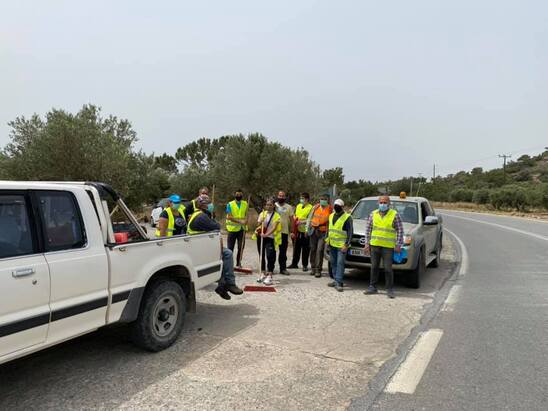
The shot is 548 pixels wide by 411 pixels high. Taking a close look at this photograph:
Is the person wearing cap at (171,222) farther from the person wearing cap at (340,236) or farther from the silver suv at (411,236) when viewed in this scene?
the silver suv at (411,236)

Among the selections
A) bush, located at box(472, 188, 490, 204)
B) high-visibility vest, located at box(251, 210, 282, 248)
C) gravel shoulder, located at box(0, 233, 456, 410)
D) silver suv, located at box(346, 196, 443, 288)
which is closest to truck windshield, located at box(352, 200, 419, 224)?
silver suv, located at box(346, 196, 443, 288)

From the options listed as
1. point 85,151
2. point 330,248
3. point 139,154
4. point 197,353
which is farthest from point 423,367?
point 139,154

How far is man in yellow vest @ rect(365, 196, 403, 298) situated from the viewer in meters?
7.96

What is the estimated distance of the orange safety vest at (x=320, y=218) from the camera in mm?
9812

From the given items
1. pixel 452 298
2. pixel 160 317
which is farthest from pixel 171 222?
pixel 452 298

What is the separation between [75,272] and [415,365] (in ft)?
11.0

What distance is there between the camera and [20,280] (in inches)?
132

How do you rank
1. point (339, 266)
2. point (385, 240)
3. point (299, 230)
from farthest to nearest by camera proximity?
point (299, 230), point (339, 266), point (385, 240)

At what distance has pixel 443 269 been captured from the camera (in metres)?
11.4

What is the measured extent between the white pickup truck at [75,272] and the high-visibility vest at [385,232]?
12.8ft

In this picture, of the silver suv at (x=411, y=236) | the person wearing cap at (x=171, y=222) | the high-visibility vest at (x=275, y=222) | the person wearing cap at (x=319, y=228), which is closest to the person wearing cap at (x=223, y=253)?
the person wearing cap at (x=171, y=222)

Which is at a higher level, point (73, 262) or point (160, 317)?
point (73, 262)

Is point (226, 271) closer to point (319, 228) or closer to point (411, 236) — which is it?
point (319, 228)

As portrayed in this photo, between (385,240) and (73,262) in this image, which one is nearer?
(73,262)
